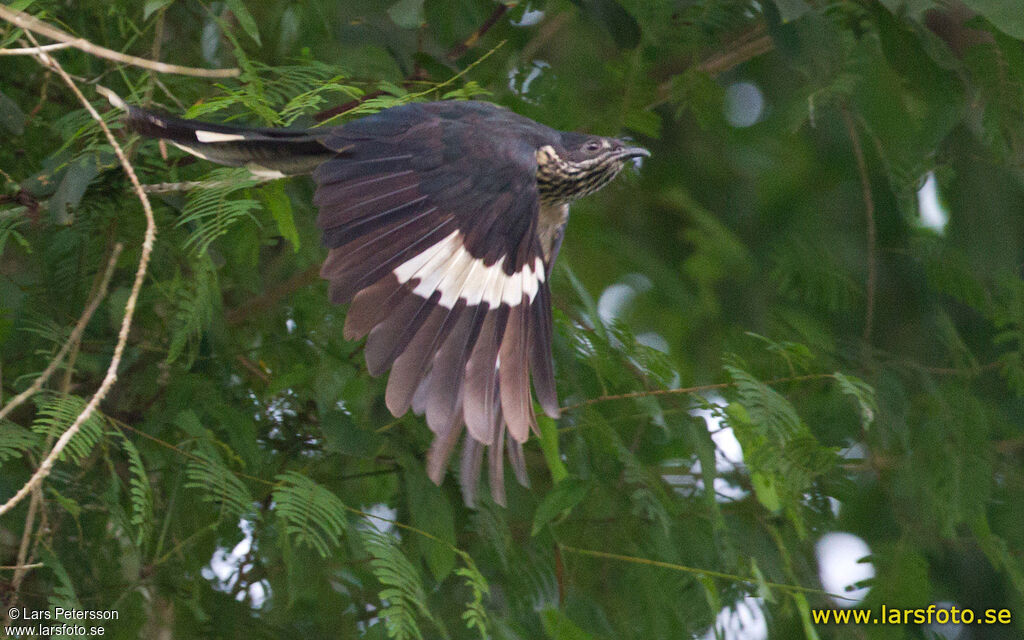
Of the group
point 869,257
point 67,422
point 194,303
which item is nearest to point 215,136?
point 194,303

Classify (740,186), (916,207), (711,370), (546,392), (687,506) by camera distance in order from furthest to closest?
(740,186) < (711,370) < (916,207) < (687,506) < (546,392)

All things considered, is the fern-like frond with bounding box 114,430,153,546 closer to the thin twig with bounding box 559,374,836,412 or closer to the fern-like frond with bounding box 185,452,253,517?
the fern-like frond with bounding box 185,452,253,517

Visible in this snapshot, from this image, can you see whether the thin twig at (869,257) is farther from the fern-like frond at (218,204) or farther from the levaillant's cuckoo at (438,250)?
the fern-like frond at (218,204)

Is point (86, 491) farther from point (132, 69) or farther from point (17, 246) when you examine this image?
point (132, 69)

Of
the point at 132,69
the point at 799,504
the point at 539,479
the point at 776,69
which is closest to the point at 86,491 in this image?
the point at 132,69

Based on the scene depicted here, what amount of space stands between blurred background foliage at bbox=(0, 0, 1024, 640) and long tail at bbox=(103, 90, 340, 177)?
0.17 ft

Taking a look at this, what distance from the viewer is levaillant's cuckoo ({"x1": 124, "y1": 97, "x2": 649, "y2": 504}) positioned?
1740 millimetres

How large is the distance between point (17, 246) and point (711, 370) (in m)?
2.12

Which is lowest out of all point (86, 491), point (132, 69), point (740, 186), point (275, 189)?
point (86, 491)

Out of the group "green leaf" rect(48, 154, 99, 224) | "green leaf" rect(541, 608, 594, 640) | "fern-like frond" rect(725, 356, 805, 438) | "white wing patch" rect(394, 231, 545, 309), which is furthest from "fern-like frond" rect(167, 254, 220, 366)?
"fern-like frond" rect(725, 356, 805, 438)

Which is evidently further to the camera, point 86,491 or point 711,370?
point 711,370

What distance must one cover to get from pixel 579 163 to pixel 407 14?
0.52 metres

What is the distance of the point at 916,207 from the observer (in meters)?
2.72

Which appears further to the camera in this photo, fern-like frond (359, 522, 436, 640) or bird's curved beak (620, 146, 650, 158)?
bird's curved beak (620, 146, 650, 158)
